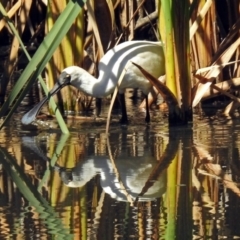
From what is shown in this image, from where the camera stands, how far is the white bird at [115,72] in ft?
20.6

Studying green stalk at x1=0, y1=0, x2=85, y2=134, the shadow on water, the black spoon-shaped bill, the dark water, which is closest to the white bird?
the black spoon-shaped bill

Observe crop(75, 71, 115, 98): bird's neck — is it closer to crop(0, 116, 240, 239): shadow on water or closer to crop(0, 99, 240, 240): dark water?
crop(0, 99, 240, 240): dark water

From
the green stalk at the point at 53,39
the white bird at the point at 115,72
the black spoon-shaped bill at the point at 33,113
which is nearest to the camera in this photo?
the green stalk at the point at 53,39

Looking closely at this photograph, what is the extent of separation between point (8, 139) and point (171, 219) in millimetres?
2350

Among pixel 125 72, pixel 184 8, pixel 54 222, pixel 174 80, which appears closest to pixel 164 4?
pixel 184 8

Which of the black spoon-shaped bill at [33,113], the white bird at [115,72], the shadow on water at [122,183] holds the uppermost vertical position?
the white bird at [115,72]

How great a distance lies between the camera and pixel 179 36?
5504 mm

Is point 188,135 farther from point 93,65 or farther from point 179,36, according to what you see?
point 93,65

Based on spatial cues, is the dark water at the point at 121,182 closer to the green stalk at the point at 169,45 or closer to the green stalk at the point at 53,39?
the green stalk at the point at 169,45

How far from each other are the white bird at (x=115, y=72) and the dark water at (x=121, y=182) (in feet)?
1.13

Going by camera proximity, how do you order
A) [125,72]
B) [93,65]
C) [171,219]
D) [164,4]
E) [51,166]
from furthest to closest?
[93,65]
[125,72]
[164,4]
[51,166]
[171,219]

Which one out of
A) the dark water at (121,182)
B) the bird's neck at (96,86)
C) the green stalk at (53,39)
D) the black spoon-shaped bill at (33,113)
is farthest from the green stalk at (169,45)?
the black spoon-shaped bill at (33,113)

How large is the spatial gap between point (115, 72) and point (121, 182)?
2.17 meters

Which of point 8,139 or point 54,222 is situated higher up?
point 8,139
